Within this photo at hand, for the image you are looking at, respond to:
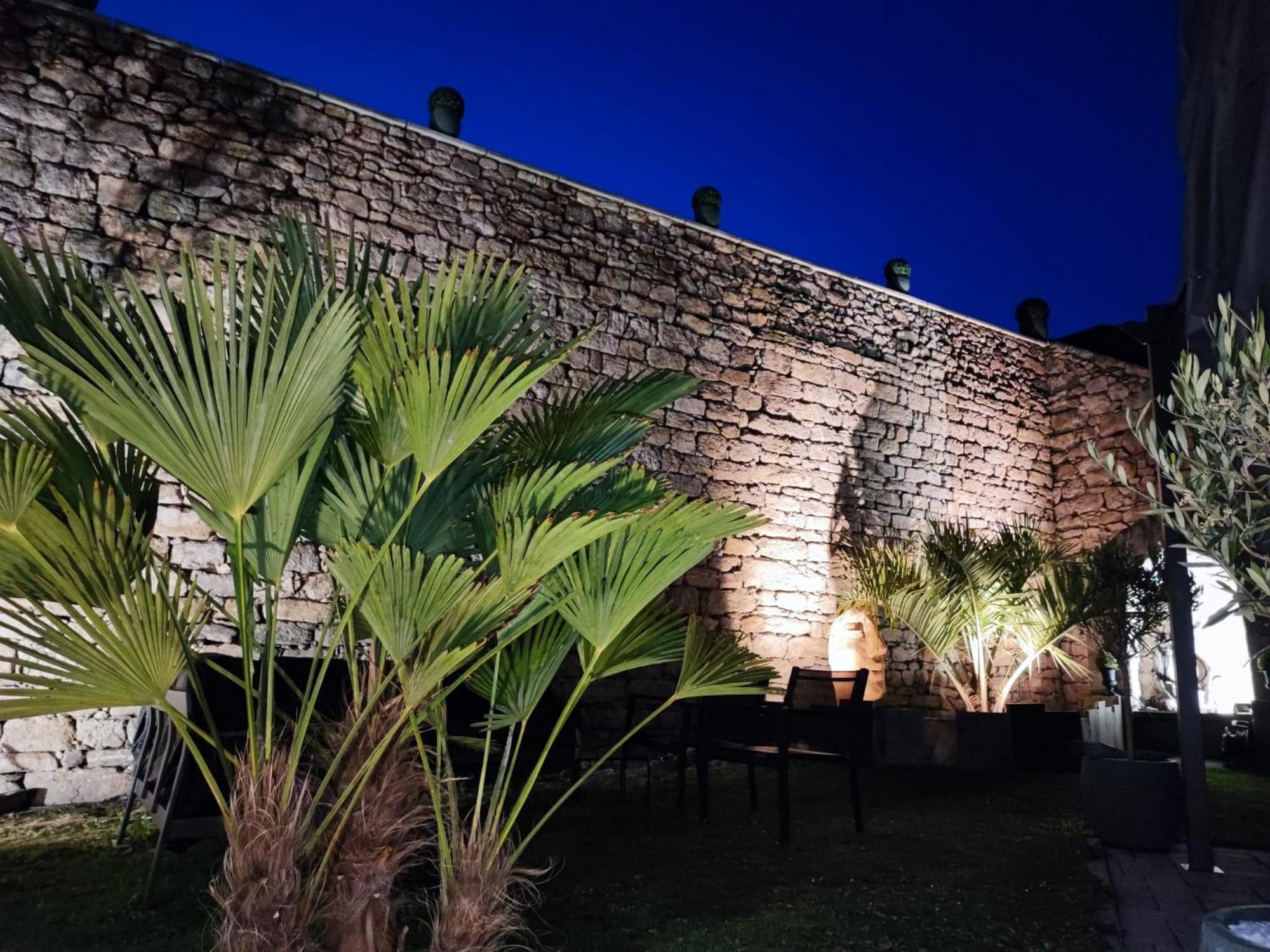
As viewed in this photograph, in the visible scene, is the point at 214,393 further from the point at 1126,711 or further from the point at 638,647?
the point at 1126,711

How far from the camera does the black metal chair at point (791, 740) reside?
125 inches

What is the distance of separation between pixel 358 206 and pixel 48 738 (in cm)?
317

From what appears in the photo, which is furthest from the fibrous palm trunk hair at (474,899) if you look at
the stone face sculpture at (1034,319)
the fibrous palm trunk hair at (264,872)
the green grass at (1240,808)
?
the stone face sculpture at (1034,319)

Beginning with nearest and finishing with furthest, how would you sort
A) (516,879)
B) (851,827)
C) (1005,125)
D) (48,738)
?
1. (516,879)
2. (851,827)
3. (48,738)
4. (1005,125)

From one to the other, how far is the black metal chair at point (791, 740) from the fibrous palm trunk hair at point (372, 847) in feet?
5.59

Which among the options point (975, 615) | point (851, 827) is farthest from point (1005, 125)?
point (851, 827)

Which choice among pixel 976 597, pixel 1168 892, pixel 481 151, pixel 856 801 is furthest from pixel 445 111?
pixel 1168 892

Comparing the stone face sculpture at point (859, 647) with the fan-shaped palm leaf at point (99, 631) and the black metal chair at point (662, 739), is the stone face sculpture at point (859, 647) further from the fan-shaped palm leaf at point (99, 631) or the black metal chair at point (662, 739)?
the fan-shaped palm leaf at point (99, 631)

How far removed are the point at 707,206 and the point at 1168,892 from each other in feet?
17.5

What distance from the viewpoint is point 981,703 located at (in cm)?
577

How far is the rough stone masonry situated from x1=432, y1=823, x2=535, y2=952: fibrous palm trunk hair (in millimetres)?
2130

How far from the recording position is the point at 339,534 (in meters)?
1.83

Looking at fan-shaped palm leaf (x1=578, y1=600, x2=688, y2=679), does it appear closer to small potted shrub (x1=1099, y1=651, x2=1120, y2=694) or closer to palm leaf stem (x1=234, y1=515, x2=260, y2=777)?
palm leaf stem (x1=234, y1=515, x2=260, y2=777)

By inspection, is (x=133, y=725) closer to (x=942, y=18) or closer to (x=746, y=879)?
(x=746, y=879)
